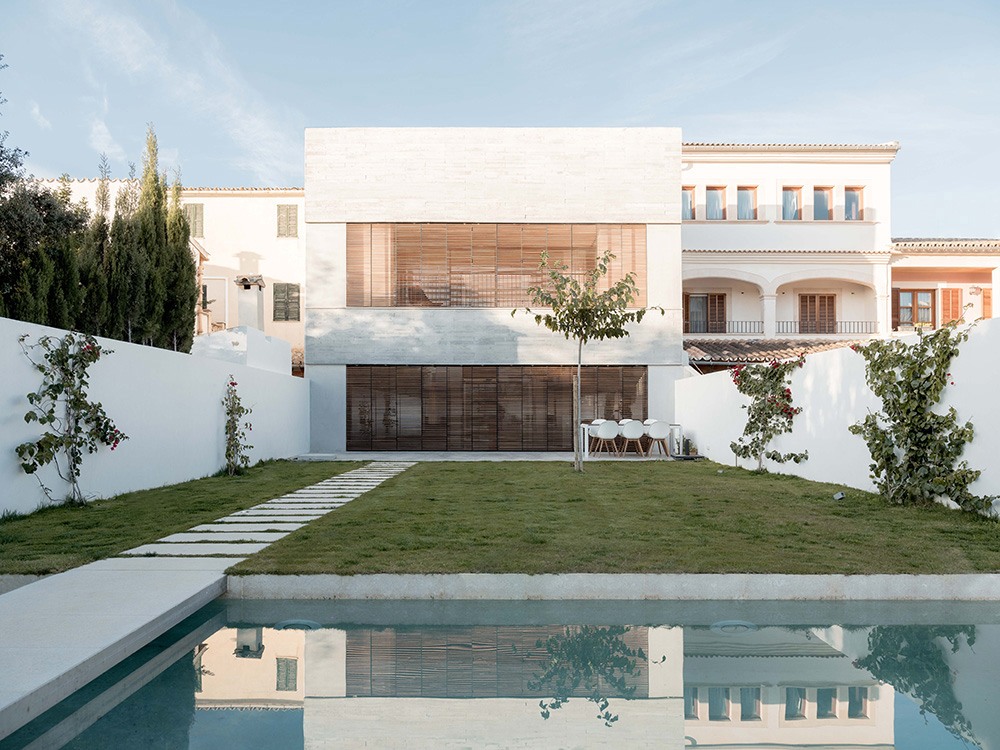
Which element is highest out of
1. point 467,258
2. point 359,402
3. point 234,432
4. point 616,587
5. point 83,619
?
point 467,258

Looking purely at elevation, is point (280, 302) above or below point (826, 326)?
above

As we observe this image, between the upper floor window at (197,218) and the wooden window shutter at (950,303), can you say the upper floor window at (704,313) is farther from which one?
the upper floor window at (197,218)

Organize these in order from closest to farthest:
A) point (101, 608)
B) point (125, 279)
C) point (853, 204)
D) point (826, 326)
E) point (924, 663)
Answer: point (924, 663), point (101, 608), point (125, 279), point (853, 204), point (826, 326)

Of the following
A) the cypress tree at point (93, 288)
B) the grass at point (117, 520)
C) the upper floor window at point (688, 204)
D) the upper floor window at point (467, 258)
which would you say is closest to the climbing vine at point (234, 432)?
the grass at point (117, 520)

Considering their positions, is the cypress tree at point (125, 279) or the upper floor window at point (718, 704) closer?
the upper floor window at point (718, 704)

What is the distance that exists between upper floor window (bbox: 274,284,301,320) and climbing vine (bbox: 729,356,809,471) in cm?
1591

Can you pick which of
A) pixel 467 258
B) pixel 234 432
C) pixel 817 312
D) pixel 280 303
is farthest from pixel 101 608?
pixel 817 312

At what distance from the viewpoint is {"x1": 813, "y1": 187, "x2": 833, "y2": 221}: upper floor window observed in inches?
967

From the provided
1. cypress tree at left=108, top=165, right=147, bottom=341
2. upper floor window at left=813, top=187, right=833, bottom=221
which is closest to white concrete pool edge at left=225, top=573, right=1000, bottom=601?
cypress tree at left=108, top=165, right=147, bottom=341

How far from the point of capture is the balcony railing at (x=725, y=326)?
2500 centimetres

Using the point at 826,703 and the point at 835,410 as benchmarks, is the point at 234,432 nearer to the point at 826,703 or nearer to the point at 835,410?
the point at 835,410

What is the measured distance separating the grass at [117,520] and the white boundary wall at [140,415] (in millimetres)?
263

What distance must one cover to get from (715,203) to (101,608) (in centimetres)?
2364

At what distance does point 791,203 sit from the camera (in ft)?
80.9
